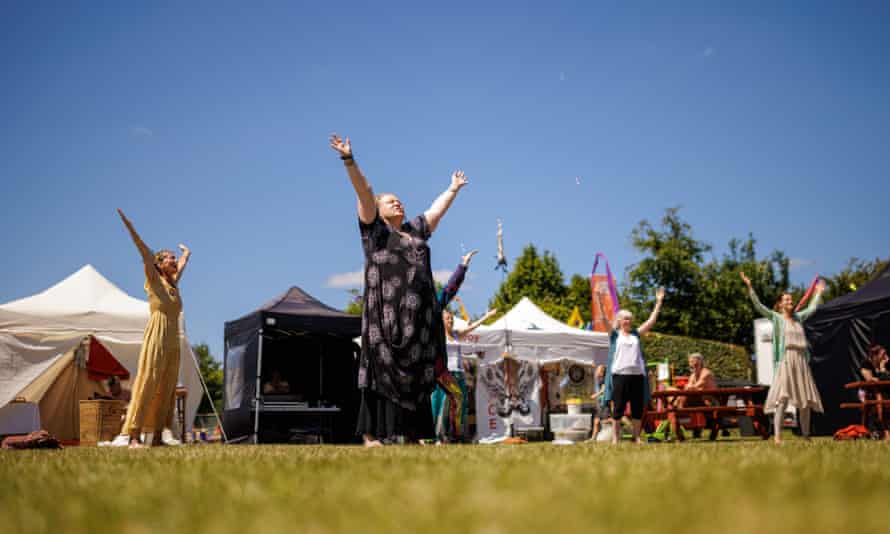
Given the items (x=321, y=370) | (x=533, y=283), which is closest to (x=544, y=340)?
(x=321, y=370)

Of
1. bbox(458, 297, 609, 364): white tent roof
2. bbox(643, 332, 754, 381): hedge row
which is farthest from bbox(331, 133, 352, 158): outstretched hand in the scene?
bbox(643, 332, 754, 381): hedge row

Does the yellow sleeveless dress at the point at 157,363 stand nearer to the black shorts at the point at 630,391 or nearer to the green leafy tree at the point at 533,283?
the black shorts at the point at 630,391

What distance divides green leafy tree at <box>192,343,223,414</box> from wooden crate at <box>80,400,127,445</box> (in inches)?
1584

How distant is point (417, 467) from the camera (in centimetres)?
293

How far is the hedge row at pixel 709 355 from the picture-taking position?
90.9 ft

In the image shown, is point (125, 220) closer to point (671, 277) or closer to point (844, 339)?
point (844, 339)

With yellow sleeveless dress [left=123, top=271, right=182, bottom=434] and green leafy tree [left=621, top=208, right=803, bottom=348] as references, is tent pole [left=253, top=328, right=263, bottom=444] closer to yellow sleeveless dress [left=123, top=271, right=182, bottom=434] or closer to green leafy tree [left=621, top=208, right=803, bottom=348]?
yellow sleeveless dress [left=123, top=271, right=182, bottom=434]

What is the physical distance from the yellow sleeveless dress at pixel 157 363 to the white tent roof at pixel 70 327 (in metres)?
6.41

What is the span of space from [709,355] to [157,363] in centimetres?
2329

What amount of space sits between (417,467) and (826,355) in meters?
15.4

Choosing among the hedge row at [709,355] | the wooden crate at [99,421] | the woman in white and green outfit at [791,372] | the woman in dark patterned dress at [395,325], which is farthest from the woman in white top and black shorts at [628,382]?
the hedge row at [709,355]

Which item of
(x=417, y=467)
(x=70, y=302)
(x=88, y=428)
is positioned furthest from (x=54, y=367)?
(x=417, y=467)

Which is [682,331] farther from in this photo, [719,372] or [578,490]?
[578,490]

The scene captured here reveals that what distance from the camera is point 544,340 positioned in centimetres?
1711
